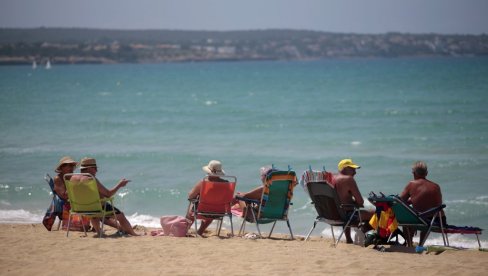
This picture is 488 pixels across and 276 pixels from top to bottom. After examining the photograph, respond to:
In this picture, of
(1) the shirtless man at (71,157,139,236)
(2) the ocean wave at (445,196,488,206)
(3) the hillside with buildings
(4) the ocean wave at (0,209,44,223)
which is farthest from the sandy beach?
(3) the hillside with buildings

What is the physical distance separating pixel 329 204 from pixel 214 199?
128cm

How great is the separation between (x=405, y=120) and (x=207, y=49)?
552 feet

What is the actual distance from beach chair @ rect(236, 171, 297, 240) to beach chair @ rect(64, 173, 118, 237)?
1.55 meters

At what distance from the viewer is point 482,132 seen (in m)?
24.1

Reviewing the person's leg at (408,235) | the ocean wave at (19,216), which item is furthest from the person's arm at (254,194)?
the ocean wave at (19,216)

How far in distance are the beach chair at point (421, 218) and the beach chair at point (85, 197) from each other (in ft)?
9.50

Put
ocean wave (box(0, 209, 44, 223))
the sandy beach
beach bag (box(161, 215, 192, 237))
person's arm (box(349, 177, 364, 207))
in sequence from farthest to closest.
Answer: ocean wave (box(0, 209, 44, 223))
beach bag (box(161, 215, 192, 237))
person's arm (box(349, 177, 364, 207))
the sandy beach

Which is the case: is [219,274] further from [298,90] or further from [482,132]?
[298,90]

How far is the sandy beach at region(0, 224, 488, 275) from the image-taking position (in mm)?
6945

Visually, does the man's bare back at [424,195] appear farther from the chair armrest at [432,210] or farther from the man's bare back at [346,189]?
the man's bare back at [346,189]

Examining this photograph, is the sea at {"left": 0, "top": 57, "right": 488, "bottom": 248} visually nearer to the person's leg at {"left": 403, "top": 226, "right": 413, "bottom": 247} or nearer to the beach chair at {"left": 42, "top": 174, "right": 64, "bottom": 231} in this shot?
the person's leg at {"left": 403, "top": 226, "right": 413, "bottom": 247}

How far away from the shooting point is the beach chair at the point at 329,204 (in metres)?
8.45

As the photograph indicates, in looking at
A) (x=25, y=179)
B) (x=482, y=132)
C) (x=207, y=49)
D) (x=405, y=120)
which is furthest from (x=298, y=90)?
(x=207, y=49)

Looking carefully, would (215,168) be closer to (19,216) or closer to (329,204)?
(329,204)
